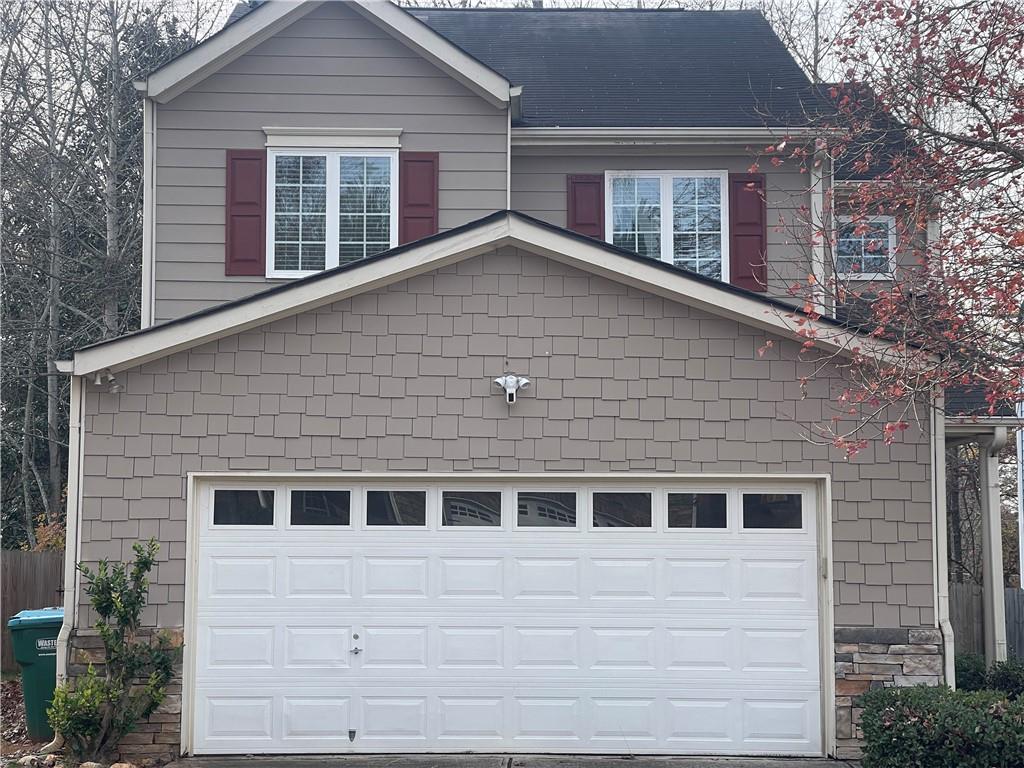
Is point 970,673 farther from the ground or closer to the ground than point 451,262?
closer to the ground

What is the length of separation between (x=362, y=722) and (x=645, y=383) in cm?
369

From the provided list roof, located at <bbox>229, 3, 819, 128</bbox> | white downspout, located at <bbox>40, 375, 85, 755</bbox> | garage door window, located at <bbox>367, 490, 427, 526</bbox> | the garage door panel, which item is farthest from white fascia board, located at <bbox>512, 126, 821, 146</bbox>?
the garage door panel

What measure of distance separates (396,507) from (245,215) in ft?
14.1

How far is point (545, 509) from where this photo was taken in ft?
29.2

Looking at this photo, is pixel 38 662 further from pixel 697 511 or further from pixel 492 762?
pixel 697 511

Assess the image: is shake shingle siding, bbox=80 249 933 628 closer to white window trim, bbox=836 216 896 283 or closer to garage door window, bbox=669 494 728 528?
garage door window, bbox=669 494 728 528

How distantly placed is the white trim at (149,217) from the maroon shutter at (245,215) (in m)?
0.79

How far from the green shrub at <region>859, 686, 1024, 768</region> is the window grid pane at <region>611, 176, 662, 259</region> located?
6.13m

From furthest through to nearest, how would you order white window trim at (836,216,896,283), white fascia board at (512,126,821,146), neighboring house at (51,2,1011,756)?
1. white fascia board at (512,126,821,146)
2. white window trim at (836,216,896,283)
3. neighboring house at (51,2,1011,756)

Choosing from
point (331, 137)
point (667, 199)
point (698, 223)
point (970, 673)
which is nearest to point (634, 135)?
point (667, 199)

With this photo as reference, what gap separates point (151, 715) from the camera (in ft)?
27.8

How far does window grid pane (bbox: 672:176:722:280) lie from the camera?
12.1 m

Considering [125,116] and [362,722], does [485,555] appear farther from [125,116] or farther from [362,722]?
[125,116]

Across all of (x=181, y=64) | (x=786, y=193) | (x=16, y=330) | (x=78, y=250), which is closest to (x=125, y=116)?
(x=78, y=250)
